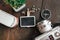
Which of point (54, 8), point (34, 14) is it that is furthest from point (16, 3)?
point (54, 8)

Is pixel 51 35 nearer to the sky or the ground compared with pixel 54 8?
nearer to the ground

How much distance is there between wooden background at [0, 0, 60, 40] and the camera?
1.76 metres

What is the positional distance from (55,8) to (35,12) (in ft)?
0.43

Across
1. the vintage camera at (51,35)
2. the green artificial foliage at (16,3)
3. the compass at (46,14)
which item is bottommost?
the vintage camera at (51,35)

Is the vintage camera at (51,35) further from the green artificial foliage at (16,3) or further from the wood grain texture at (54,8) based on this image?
the green artificial foliage at (16,3)

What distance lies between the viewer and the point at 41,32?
173 cm

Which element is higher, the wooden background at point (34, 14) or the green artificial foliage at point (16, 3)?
the green artificial foliage at point (16, 3)

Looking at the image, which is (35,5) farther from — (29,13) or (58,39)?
(58,39)

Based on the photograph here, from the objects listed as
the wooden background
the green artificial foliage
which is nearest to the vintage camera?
the wooden background

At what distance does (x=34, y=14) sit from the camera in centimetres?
177

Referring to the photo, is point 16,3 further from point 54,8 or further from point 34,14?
point 54,8

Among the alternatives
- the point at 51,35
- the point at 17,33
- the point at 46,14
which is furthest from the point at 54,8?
the point at 17,33

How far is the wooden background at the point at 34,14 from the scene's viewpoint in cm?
176

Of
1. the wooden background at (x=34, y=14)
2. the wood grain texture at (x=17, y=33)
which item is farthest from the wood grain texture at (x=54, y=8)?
the wood grain texture at (x=17, y=33)
